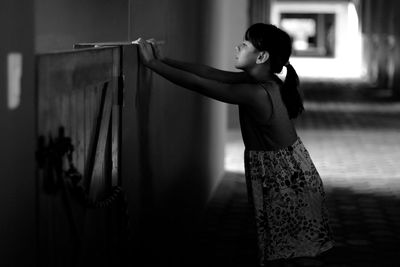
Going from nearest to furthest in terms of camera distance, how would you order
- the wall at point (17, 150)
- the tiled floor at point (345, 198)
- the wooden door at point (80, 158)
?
1. the wall at point (17, 150)
2. the wooden door at point (80, 158)
3. the tiled floor at point (345, 198)

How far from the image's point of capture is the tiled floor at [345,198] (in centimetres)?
488

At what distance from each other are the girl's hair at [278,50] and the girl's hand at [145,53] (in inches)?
18.4

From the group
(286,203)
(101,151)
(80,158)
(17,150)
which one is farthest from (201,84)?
(17,150)

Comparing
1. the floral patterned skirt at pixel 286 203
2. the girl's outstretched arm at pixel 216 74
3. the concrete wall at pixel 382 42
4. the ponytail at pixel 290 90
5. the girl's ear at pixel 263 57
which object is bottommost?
the floral patterned skirt at pixel 286 203

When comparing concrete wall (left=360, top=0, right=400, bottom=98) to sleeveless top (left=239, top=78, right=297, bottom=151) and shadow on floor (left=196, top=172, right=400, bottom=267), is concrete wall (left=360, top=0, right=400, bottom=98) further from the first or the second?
sleeveless top (left=239, top=78, right=297, bottom=151)

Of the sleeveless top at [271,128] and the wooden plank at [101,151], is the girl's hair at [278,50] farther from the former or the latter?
the wooden plank at [101,151]

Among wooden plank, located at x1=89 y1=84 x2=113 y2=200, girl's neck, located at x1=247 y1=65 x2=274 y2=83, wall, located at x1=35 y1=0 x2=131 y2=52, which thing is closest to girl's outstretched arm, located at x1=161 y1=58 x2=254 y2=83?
girl's neck, located at x1=247 y1=65 x2=274 y2=83

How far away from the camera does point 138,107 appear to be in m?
3.78

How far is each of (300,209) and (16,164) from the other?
1944mm

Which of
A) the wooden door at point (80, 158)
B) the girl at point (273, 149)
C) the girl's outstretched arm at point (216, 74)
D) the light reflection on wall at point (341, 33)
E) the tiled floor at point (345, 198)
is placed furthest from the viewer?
the light reflection on wall at point (341, 33)

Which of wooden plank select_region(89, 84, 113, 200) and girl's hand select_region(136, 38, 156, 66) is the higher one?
girl's hand select_region(136, 38, 156, 66)

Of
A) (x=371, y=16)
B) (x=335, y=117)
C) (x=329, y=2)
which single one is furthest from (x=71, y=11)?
(x=329, y=2)

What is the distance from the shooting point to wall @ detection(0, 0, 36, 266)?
2.21m

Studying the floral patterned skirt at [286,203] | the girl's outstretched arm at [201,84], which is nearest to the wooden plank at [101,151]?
the girl's outstretched arm at [201,84]
